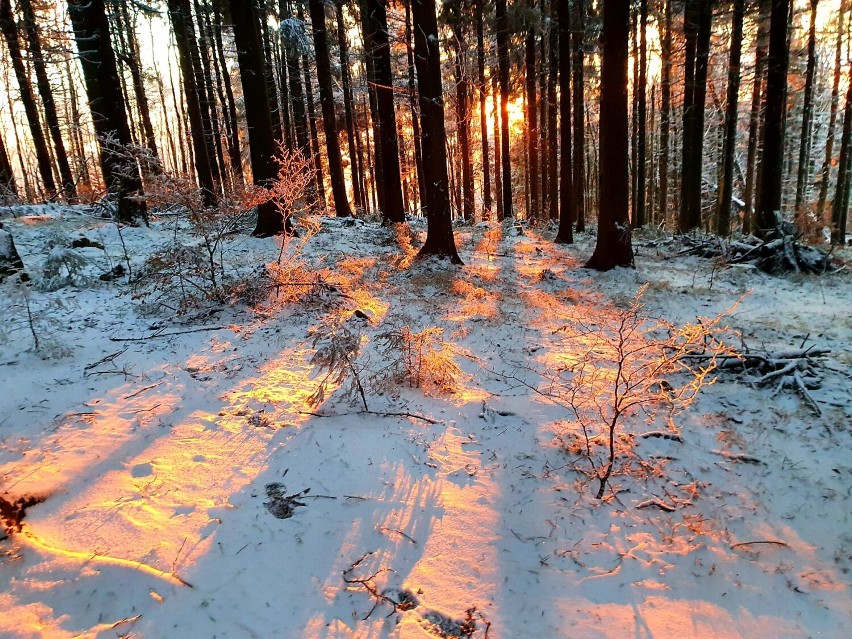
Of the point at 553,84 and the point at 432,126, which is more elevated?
the point at 553,84

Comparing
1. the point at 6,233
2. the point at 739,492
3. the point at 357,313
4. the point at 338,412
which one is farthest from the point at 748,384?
the point at 6,233

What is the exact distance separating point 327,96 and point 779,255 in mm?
13648

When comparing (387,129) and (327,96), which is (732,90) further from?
(327,96)

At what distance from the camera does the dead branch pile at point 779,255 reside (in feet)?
30.4

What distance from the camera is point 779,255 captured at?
942 cm

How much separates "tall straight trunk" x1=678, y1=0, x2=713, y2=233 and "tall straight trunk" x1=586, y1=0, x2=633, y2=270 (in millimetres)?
6405

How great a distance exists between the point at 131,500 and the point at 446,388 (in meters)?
3.14

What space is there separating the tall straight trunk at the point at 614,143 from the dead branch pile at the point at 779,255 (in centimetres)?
241

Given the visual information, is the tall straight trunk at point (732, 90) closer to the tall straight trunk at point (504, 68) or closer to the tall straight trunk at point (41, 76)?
the tall straight trunk at point (504, 68)

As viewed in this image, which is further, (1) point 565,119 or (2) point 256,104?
(1) point 565,119

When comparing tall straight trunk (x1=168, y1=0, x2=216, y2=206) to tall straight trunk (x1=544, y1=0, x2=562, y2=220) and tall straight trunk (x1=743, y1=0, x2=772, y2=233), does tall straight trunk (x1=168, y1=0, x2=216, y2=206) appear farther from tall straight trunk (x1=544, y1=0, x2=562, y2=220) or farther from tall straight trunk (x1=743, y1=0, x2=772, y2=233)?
tall straight trunk (x1=743, y1=0, x2=772, y2=233)

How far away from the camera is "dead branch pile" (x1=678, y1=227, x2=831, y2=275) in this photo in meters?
9.27

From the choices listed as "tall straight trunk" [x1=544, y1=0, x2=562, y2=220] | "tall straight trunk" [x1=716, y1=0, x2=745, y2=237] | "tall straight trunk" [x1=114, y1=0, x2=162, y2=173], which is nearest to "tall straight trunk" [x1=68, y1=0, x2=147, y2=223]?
"tall straight trunk" [x1=114, y1=0, x2=162, y2=173]

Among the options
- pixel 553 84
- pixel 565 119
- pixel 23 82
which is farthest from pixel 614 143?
pixel 23 82
